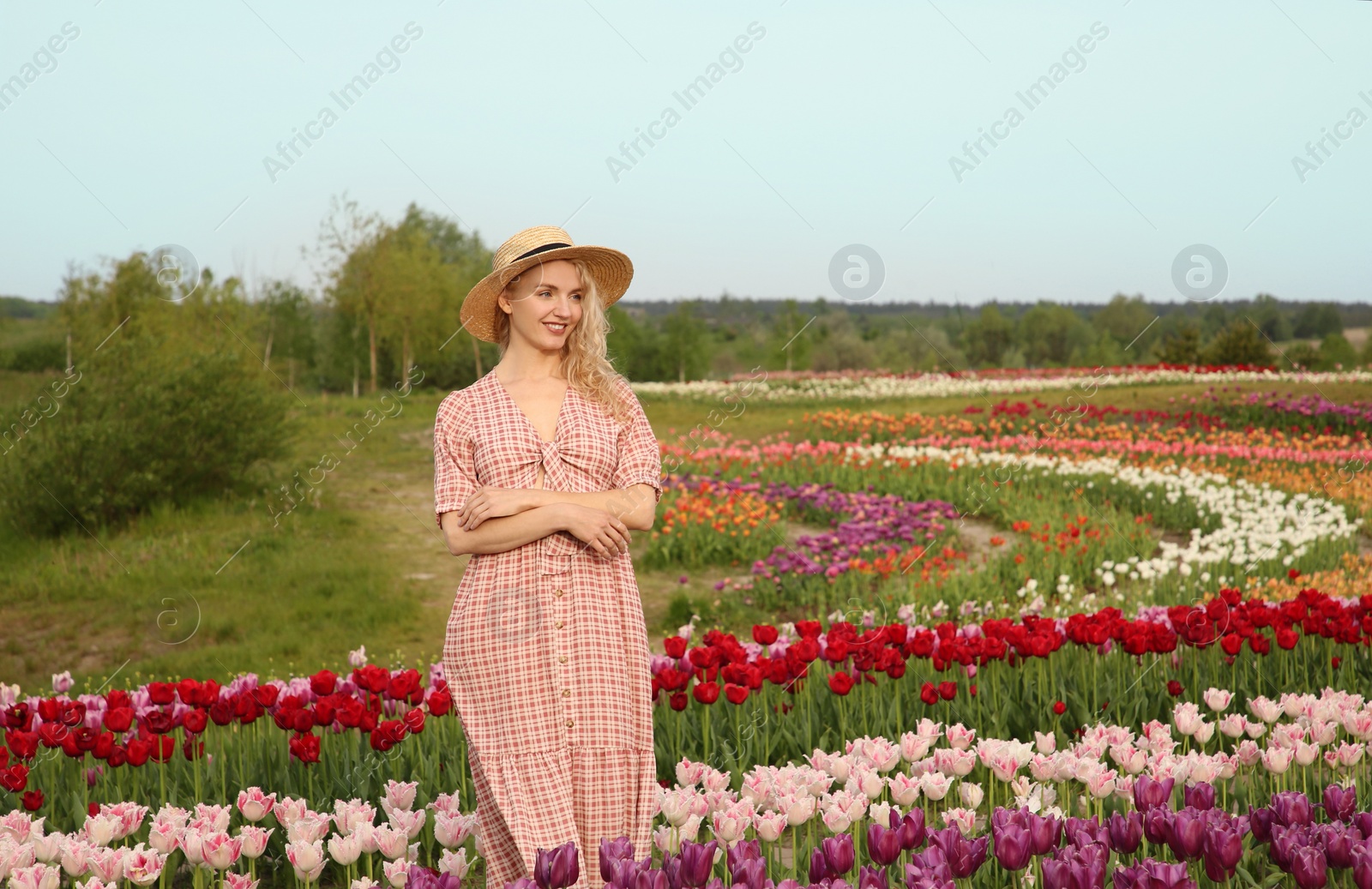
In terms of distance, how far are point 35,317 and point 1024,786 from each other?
44792 millimetres

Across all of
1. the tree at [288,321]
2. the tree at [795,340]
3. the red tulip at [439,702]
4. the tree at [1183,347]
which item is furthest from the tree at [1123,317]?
the red tulip at [439,702]

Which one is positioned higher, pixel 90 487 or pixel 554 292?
pixel 554 292

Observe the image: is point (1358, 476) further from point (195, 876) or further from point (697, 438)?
point (195, 876)

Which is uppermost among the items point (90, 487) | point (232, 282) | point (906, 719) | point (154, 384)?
point (232, 282)

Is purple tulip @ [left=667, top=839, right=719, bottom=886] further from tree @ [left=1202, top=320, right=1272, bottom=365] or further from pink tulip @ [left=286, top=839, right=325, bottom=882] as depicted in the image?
tree @ [left=1202, top=320, right=1272, bottom=365]

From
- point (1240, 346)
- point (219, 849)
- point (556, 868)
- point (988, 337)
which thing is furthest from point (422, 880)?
point (988, 337)

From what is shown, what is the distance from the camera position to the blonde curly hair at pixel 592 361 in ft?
10.1

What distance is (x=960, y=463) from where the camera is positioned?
1220cm

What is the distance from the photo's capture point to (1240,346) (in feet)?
108

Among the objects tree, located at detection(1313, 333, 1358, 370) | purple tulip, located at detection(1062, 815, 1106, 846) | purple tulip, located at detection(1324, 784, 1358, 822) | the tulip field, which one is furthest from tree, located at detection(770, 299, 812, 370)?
purple tulip, located at detection(1062, 815, 1106, 846)

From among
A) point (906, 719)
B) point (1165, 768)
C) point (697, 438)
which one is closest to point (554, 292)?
point (1165, 768)

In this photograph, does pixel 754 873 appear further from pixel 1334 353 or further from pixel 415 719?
pixel 1334 353

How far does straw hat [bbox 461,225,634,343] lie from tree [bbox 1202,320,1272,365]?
33103mm

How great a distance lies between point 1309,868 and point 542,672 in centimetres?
173
